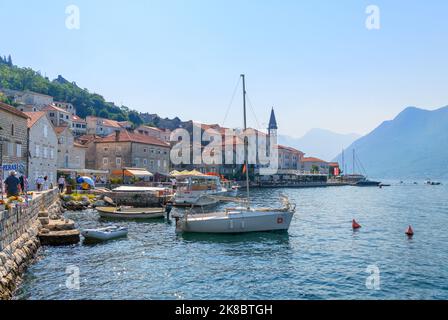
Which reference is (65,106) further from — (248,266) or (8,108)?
(248,266)

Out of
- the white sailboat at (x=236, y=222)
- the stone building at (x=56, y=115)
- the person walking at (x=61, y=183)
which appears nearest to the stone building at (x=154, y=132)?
the stone building at (x=56, y=115)

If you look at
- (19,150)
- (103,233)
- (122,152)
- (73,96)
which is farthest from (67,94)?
(103,233)

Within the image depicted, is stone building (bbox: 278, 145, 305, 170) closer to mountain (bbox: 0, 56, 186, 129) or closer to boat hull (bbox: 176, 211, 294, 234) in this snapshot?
mountain (bbox: 0, 56, 186, 129)

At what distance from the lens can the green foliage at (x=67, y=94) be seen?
176 meters

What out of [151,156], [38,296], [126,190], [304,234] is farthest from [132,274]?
[151,156]

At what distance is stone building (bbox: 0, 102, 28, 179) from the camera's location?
34.7 meters

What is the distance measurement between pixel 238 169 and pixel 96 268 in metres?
104

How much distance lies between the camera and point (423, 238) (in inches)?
1193

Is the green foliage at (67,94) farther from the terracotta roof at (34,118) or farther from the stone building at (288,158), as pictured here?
the terracotta roof at (34,118)

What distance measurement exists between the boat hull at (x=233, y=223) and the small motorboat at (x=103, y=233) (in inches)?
186

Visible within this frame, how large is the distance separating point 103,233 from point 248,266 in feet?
37.9

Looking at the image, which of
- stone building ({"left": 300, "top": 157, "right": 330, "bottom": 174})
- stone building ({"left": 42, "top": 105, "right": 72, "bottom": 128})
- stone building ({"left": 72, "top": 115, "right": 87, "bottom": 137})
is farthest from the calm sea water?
stone building ({"left": 300, "top": 157, "right": 330, "bottom": 174})

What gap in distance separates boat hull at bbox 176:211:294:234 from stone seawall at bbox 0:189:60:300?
442 inches

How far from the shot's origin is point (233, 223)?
3005 cm
